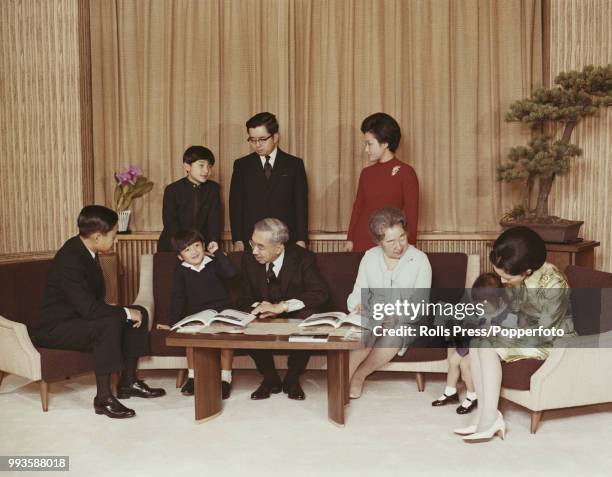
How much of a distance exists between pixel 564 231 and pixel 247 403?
2.30m

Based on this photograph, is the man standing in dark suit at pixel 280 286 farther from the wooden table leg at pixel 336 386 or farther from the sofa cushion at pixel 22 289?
the sofa cushion at pixel 22 289

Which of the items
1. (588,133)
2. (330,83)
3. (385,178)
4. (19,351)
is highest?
(330,83)

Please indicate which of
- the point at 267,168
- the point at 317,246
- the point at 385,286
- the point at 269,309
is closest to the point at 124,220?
the point at 267,168

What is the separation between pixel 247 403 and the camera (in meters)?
3.81

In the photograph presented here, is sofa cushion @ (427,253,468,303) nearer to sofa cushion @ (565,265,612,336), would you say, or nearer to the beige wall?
sofa cushion @ (565,265,612,336)

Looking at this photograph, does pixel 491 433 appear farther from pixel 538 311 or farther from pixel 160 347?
pixel 160 347

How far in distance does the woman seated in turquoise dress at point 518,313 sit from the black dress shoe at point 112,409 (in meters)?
1.69

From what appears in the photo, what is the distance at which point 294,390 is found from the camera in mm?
3895

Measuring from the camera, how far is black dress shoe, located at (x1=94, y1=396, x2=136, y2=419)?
358cm

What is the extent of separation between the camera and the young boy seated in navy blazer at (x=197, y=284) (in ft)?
13.2

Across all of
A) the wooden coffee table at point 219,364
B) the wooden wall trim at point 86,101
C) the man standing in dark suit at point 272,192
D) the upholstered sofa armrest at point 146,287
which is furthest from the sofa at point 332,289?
the wooden wall trim at point 86,101

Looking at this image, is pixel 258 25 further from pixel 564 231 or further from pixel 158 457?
pixel 158 457

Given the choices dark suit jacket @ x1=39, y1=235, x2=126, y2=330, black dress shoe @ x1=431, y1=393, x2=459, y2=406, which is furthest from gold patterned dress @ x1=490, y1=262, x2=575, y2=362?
dark suit jacket @ x1=39, y1=235, x2=126, y2=330

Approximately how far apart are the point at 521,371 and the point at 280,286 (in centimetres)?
144
